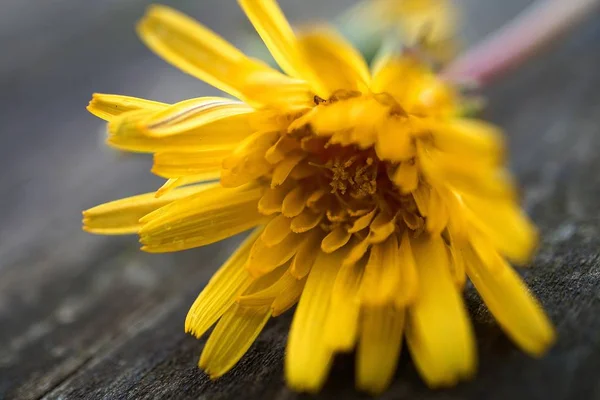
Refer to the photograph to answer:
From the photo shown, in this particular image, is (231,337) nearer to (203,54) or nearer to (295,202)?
(295,202)

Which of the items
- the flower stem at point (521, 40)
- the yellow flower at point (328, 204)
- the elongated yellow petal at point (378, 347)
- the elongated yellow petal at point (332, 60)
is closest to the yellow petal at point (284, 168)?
the yellow flower at point (328, 204)

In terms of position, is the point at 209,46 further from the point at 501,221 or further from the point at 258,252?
the point at 501,221

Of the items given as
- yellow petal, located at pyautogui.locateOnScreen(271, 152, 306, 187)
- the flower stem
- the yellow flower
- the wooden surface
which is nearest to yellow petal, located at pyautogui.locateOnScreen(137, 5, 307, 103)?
the yellow flower

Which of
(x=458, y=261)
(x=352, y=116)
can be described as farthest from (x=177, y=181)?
(x=458, y=261)

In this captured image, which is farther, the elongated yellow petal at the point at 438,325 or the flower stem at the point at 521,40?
the flower stem at the point at 521,40

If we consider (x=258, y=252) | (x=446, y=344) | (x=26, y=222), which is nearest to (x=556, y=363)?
(x=446, y=344)

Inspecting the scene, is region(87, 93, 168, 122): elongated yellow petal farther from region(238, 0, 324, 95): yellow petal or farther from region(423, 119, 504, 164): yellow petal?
region(423, 119, 504, 164): yellow petal

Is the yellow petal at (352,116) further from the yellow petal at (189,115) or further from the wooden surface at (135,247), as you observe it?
the wooden surface at (135,247)
